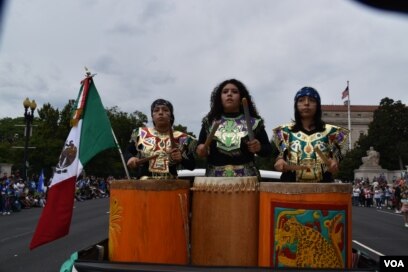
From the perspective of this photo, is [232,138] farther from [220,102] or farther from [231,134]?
[220,102]

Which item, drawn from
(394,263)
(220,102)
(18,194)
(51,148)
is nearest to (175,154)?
(220,102)

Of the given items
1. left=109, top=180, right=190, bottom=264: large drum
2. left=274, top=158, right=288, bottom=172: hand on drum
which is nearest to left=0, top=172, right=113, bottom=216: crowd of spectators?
left=109, top=180, right=190, bottom=264: large drum

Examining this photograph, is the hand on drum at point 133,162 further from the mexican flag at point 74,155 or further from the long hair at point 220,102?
the long hair at point 220,102

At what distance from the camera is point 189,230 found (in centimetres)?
314

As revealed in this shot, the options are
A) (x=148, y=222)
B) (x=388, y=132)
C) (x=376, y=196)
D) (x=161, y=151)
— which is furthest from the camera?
(x=388, y=132)

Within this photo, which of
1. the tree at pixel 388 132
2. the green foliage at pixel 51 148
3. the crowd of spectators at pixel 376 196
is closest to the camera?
the crowd of spectators at pixel 376 196

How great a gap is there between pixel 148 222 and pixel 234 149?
0.95 m

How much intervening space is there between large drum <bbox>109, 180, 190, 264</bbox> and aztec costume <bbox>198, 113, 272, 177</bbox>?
0.61 m

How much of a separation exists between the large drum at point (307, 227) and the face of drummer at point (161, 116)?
1.29 metres

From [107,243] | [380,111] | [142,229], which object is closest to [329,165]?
[142,229]

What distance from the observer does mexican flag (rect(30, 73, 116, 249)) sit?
119 inches

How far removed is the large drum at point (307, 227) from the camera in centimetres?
268

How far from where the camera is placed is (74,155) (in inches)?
127

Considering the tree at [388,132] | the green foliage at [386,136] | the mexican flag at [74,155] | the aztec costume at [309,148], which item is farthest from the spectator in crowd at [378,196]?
the tree at [388,132]
